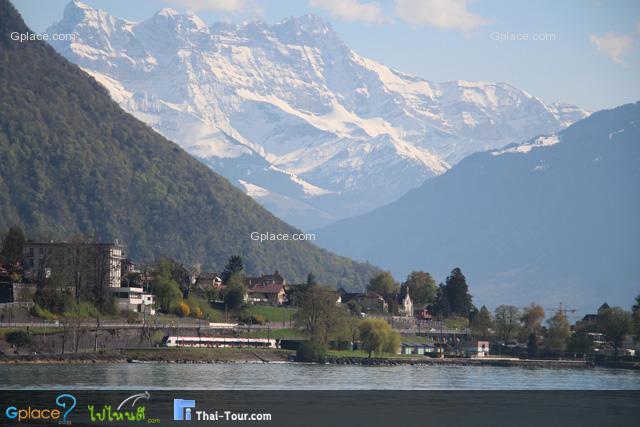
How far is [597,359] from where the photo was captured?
641 ft

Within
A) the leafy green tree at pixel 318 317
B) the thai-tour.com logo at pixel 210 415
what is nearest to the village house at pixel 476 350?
the leafy green tree at pixel 318 317

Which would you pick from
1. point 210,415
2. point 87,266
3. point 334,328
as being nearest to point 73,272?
point 87,266

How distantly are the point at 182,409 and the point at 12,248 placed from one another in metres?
97.6

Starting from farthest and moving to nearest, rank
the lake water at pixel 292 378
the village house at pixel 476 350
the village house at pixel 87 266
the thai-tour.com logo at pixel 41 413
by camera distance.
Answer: the village house at pixel 476 350
the village house at pixel 87 266
the lake water at pixel 292 378
the thai-tour.com logo at pixel 41 413

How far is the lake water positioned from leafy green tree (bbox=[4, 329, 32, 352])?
981 centimetres

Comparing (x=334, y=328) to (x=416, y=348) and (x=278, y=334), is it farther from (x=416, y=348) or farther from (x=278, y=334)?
(x=416, y=348)

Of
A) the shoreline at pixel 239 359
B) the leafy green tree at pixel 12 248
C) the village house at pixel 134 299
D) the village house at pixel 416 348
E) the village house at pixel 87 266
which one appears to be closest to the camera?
the shoreline at pixel 239 359

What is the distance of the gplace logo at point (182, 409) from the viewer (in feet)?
258

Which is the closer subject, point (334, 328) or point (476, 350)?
point (334, 328)

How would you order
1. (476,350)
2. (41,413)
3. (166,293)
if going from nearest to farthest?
(41,413)
(166,293)
(476,350)

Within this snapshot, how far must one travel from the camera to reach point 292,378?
385ft

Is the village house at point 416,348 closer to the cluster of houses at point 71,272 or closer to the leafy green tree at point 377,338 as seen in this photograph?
the leafy green tree at point 377,338

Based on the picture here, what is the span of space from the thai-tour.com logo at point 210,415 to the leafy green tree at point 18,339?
53044mm

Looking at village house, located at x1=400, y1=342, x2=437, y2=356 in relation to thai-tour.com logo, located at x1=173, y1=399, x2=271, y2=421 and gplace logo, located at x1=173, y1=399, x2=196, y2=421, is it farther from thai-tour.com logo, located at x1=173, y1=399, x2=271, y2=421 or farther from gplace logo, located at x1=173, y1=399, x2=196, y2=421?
thai-tour.com logo, located at x1=173, y1=399, x2=271, y2=421
